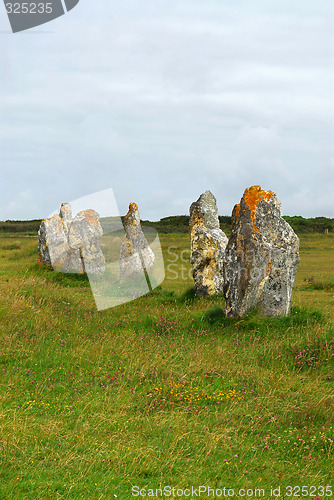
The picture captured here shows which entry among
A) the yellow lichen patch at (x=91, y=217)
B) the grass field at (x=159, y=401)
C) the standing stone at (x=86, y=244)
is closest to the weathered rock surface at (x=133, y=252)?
the standing stone at (x=86, y=244)

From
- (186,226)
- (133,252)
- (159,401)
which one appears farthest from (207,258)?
(186,226)

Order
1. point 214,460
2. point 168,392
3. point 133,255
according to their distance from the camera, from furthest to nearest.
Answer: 1. point 133,255
2. point 168,392
3. point 214,460

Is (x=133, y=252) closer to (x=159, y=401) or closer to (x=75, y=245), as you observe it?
(x=75, y=245)

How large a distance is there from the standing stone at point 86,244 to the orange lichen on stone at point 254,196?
13.0 m

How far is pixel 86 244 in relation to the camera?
26281 millimetres

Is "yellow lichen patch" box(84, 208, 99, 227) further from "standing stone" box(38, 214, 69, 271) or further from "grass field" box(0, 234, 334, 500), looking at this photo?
"grass field" box(0, 234, 334, 500)

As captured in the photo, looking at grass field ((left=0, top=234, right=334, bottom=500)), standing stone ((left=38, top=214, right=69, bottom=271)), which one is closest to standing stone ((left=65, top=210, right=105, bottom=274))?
standing stone ((left=38, top=214, right=69, bottom=271))

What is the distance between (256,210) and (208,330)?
369 centimetres

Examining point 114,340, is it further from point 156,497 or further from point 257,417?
point 156,497

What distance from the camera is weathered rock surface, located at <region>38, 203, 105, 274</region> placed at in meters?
25.8

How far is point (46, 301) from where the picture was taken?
15680 mm

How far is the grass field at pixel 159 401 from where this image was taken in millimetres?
6453

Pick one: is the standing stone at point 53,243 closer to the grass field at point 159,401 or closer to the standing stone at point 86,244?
the standing stone at point 86,244

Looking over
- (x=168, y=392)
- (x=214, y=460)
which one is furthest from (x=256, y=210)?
(x=214, y=460)
